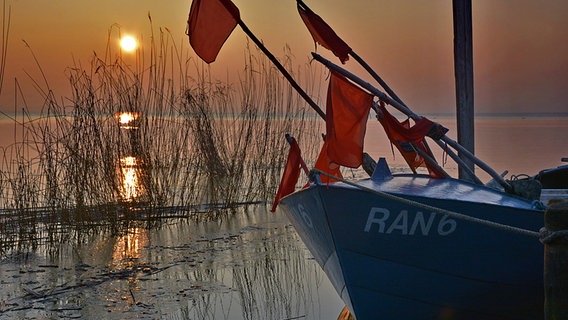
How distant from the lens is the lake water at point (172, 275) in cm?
527

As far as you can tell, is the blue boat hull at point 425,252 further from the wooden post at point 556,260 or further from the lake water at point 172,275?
the lake water at point 172,275

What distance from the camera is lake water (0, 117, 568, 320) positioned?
17.3ft

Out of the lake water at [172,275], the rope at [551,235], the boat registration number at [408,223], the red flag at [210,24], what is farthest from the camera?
the lake water at [172,275]

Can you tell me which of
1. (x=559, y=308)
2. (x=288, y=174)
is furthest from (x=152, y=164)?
(x=559, y=308)

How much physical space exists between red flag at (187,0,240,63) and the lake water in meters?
1.86

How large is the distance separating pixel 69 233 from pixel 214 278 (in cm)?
184

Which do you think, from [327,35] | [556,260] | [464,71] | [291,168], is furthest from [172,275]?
[464,71]

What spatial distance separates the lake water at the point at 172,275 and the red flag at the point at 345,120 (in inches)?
63.2

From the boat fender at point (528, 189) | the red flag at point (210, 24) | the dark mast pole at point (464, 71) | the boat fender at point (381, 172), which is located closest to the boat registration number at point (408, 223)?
the boat fender at point (381, 172)

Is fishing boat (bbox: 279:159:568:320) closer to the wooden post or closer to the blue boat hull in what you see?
the blue boat hull

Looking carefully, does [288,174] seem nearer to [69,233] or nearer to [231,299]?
[231,299]

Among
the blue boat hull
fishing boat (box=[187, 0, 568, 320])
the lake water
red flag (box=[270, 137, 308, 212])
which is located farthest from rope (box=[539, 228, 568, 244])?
the lake water

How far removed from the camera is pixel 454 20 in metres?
7.84

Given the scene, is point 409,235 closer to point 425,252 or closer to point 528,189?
point 425,252
